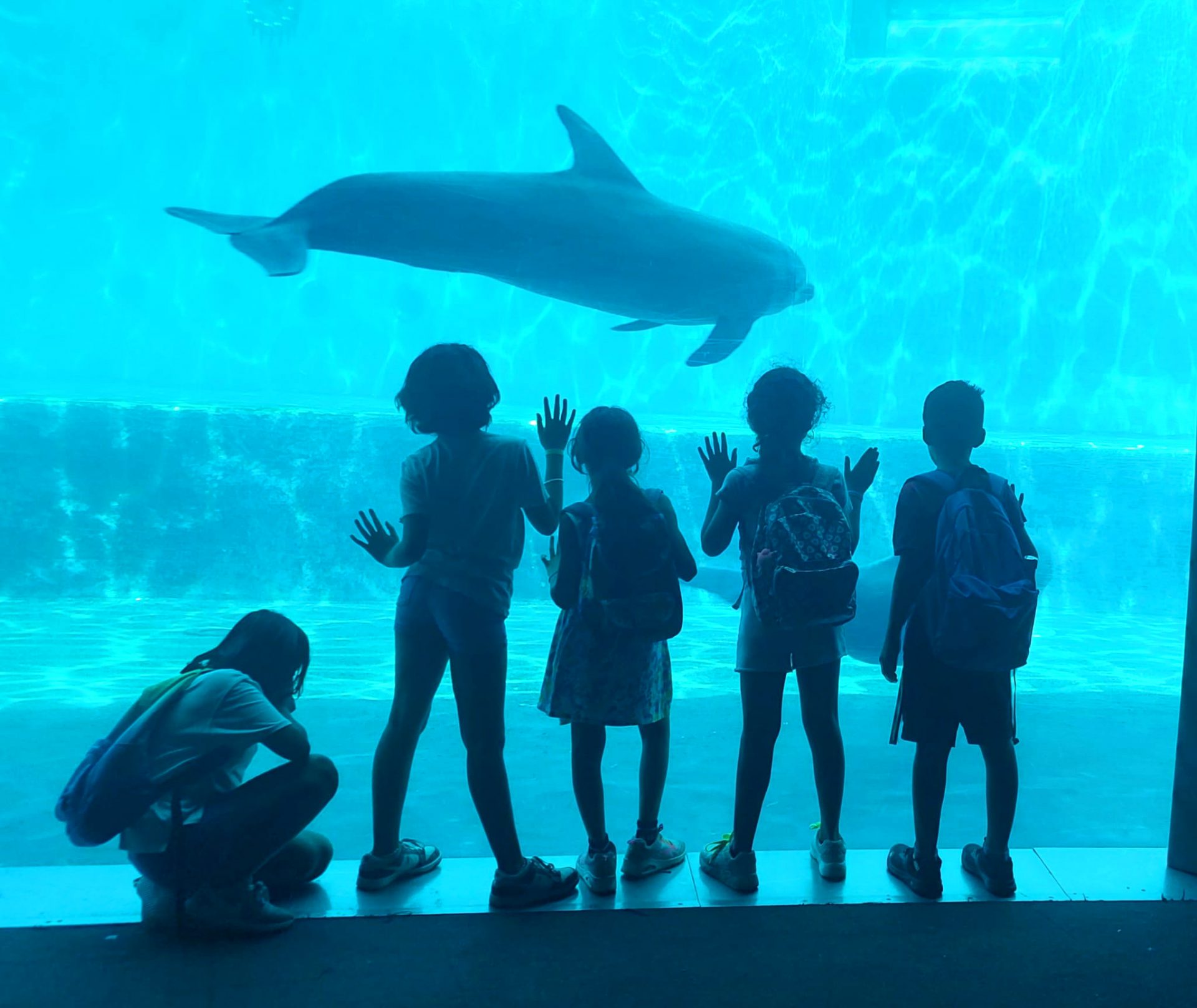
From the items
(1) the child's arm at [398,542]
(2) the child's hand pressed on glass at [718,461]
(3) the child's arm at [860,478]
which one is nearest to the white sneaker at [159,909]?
(1) the child's arm at [398,542]

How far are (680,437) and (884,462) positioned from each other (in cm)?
303

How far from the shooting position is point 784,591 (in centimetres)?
246

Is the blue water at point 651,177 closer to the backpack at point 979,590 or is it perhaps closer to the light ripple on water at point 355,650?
the light ripple on water at point 355,650

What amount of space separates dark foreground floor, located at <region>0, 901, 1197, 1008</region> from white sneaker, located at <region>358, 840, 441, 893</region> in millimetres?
194

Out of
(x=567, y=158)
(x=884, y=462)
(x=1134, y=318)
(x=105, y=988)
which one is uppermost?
(x=567, y=158)

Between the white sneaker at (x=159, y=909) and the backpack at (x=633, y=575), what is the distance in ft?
4.36

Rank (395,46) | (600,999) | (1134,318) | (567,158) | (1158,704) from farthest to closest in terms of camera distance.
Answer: (567,158), (395,46), (1134,318), (1158,704), (600,999)

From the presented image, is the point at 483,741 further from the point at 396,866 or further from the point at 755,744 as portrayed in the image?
the point at 755,744

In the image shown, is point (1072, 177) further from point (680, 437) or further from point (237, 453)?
point (237, 453)

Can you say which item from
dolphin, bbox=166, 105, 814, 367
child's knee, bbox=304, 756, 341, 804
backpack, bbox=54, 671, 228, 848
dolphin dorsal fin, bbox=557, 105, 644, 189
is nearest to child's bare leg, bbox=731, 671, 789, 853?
child's knee, bbox=304, 756, 341, 804

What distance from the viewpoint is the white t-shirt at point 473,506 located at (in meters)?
2.47

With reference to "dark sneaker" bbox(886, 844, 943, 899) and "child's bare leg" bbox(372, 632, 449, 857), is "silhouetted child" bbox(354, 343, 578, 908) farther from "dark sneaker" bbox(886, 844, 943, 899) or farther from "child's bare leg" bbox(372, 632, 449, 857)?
"dark sneaker" bbox(886, 844, 943, 899)

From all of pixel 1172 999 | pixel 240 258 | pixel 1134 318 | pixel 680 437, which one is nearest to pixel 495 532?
pixel 1172 999

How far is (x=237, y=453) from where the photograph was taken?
1221cm
